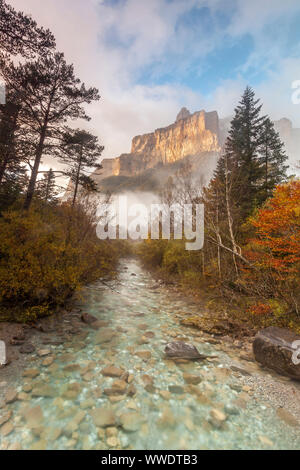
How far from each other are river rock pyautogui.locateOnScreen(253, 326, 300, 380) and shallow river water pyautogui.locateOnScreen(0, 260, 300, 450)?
340 mm

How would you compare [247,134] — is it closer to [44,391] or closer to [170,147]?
[44,391]

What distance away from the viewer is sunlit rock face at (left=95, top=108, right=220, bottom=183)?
109m

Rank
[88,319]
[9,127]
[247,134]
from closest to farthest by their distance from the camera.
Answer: [88,319], [9,127], [247,134]

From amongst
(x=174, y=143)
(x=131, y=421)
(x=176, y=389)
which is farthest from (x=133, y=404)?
(x=174, y=143)

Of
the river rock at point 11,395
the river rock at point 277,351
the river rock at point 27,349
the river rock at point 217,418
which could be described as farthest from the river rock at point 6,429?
the river rock at point 277,351

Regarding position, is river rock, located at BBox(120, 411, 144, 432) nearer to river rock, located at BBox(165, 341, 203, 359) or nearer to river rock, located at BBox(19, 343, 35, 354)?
river rock, located at BBox(165, 341, 203, 359)

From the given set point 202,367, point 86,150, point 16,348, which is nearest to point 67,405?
point 16,348

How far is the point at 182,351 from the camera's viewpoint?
4.57m

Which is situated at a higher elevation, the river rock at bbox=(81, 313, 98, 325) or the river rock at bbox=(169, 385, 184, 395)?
the river rock at bbox=(81, 313, 98, 325)

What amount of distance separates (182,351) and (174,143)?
431 feet

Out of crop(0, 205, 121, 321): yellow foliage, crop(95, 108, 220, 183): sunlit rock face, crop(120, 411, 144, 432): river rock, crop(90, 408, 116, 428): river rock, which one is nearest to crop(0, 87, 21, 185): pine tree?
crop(0, 205, 121, 321): yellow foliage

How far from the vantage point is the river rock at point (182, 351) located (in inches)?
176

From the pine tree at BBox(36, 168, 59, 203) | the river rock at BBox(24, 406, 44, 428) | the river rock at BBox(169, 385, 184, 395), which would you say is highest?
the pine tree at BBox(36, 168, 59, 203)
